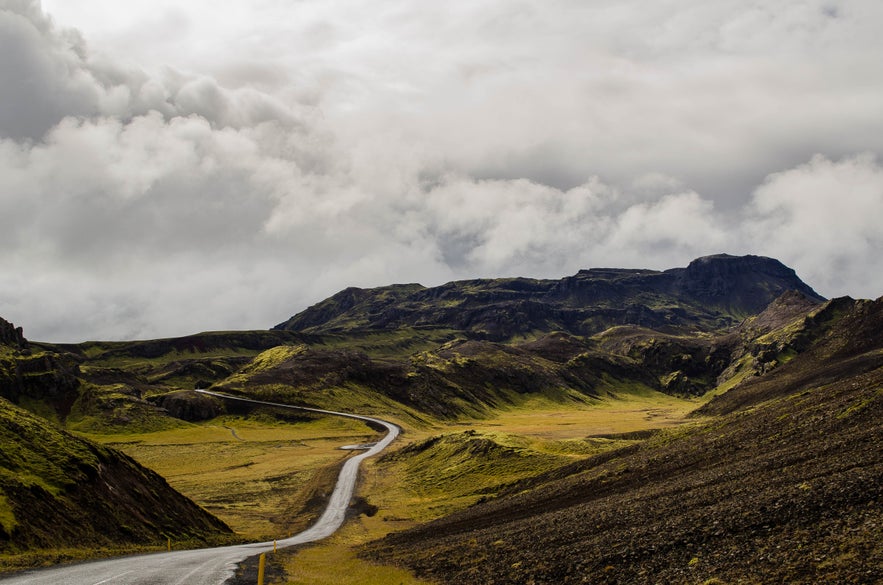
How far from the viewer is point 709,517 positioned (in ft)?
106

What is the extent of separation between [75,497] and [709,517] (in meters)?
48.0

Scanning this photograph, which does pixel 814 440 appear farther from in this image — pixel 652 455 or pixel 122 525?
pixel 122 525

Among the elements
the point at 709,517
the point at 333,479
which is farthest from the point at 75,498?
the point at 333,479

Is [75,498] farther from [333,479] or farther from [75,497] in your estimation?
[333,479]

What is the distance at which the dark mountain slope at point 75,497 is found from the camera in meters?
38.2

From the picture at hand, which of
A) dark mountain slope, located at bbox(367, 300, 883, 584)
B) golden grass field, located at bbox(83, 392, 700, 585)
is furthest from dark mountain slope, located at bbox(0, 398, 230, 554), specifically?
dark mountain slope, located at bbox(367, 300, 883, 584)

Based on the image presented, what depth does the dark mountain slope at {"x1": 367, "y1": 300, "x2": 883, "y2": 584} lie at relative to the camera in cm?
2531

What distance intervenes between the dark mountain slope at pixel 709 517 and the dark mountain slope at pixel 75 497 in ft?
69.0

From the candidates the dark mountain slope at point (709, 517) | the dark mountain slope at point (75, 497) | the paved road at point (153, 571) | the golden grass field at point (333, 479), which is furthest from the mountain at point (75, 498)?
the dark mountain slope at point (709, 517)

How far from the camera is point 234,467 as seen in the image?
419 ft

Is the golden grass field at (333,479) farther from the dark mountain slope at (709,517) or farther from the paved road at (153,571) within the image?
the dark mountain slope at (709,517)

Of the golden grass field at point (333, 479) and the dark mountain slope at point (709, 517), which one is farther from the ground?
the dark mountain slope at point (709, 517)

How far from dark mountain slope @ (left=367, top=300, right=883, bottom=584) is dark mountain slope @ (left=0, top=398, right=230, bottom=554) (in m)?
21.0

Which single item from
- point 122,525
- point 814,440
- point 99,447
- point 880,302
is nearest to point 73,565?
point 122,525
